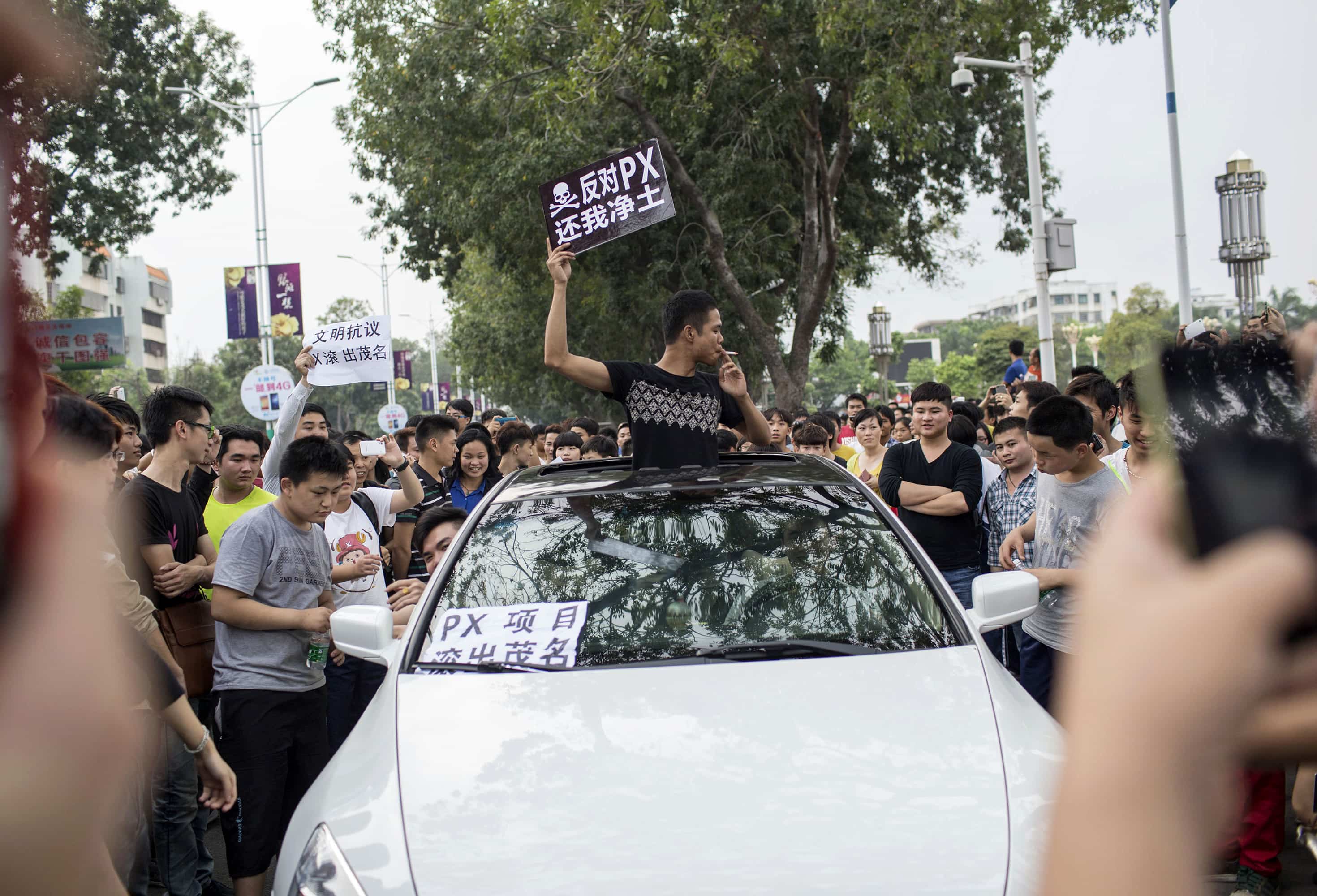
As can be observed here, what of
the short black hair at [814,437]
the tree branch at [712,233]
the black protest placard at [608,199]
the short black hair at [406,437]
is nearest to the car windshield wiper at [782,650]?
the black protest placard at [608,199]

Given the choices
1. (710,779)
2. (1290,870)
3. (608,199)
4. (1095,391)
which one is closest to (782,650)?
(710,779)

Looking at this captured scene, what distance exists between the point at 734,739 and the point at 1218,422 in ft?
7.17

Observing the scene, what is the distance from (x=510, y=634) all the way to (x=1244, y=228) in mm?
2661

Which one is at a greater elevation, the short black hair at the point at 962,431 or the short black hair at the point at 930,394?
the short black hair at the point at 930,394

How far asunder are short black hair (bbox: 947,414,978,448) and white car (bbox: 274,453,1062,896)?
4.02 meters

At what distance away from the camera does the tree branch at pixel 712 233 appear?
16891mm

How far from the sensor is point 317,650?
4355 millimetres

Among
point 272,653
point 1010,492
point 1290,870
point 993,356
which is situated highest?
point 993,356

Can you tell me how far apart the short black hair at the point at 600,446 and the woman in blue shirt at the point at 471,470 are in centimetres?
173

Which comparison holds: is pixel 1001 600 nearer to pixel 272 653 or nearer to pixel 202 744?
pixel 202 744

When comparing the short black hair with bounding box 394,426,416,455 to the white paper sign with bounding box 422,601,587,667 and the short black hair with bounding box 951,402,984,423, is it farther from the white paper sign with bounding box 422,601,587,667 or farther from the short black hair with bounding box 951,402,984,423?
the white paper sign with bounding box 422,601,587,667

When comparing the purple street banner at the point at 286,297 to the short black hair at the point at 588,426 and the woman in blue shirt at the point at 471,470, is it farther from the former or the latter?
the woman in blue shirt at the point at 471,470

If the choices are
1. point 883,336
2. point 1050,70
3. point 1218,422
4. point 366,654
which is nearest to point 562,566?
point 366,654

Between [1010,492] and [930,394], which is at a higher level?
[930,394]
